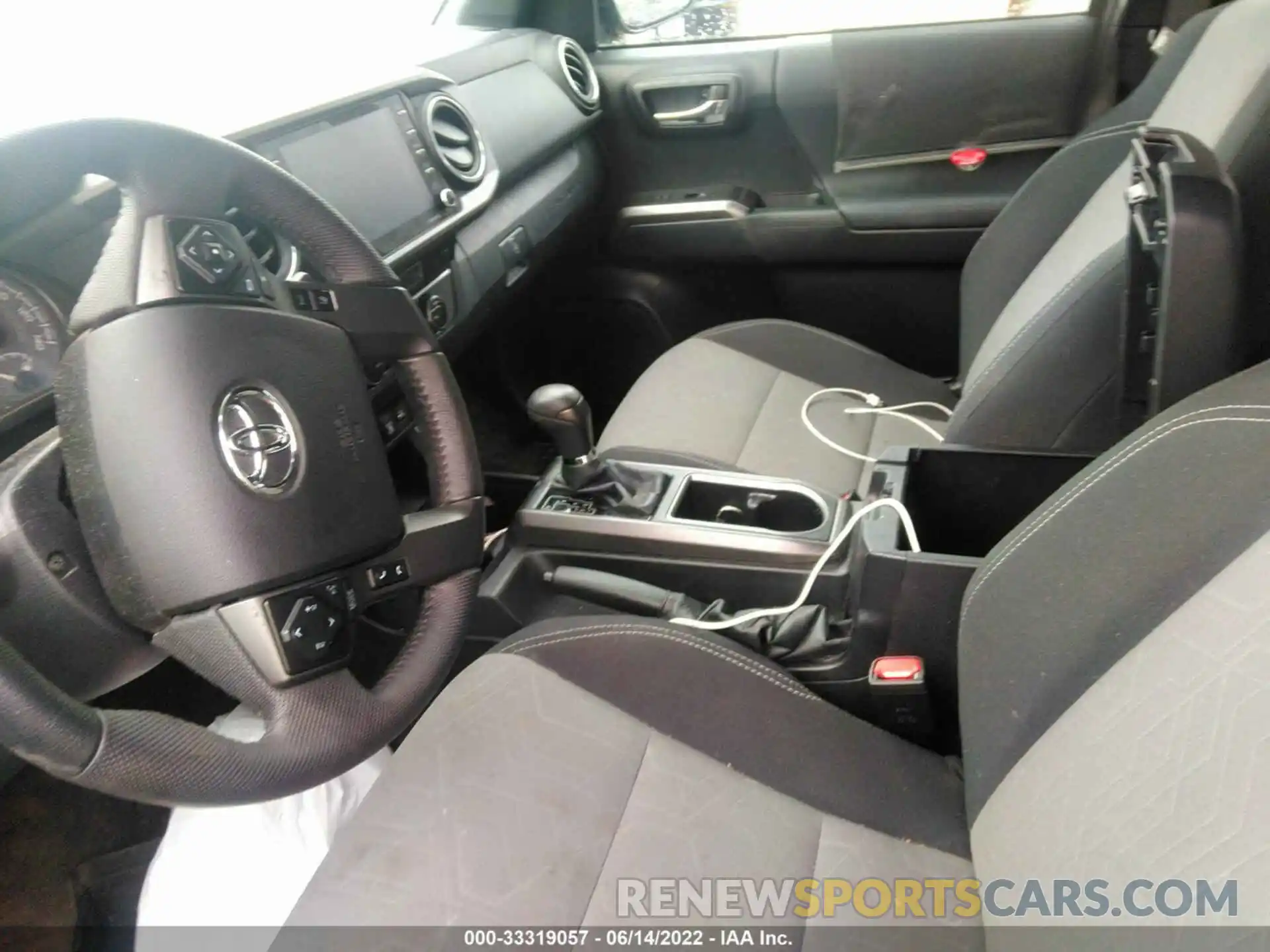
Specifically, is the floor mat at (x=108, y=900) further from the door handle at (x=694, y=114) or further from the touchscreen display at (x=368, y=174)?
the door handle at (x=694, y=114)

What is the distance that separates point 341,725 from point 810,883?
1.28 ft

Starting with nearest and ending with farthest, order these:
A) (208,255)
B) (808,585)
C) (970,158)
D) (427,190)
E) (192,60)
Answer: (208,255)
(808,585)
(192,60)
(427,190)
(970,158)

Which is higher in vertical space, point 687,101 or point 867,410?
point 687,101

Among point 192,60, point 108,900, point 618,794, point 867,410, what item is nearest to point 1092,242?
point 867,410

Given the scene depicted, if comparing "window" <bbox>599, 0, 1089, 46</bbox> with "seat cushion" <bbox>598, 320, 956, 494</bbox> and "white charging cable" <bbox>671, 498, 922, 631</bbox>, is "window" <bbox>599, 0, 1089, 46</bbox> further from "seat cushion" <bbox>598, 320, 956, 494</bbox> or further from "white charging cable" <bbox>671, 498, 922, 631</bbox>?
"white charging cable" <bbox>671, 498, 922, 631</bbox>

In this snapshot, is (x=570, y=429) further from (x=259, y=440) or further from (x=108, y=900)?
(x=108, y=900)

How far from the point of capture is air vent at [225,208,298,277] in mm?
A: 872

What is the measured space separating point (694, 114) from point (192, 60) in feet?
2.94

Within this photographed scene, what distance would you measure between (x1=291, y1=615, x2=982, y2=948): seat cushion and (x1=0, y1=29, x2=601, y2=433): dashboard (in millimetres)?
423

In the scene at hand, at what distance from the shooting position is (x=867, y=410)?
1.36 meters

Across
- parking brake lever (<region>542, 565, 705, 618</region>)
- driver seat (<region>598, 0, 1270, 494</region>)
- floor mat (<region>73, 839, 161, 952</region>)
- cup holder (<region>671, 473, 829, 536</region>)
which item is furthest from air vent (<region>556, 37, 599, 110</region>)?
floor mat (<region>73, 839, 161, 952</region>)

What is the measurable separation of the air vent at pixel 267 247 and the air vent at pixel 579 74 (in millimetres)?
976

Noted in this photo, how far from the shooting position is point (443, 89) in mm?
1400

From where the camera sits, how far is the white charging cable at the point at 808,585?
98 centimetres
